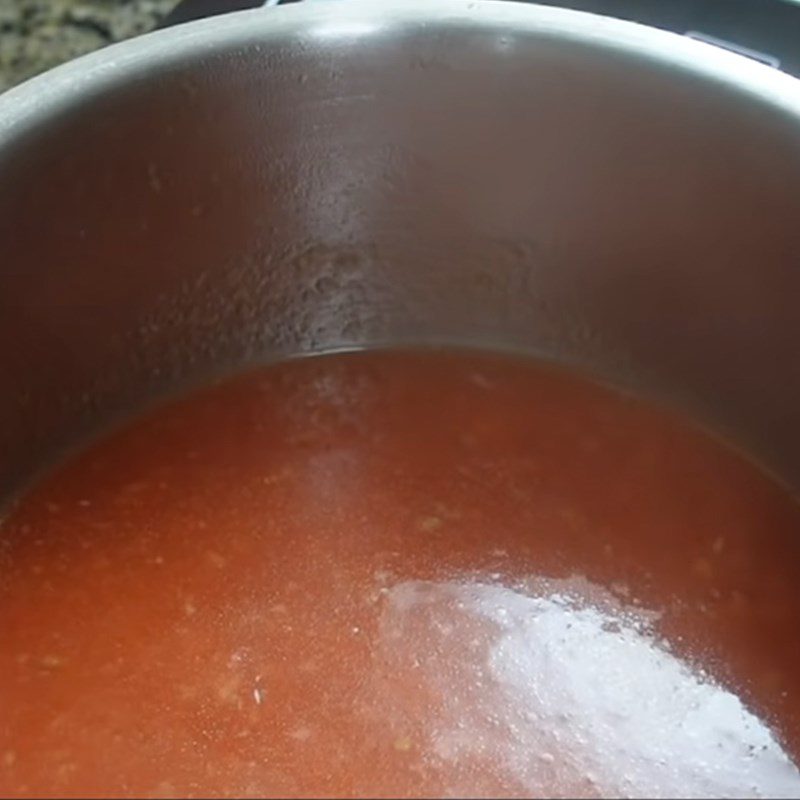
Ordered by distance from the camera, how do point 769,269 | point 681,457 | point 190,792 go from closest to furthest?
point 190,792 → point 769,269 → point 681,457

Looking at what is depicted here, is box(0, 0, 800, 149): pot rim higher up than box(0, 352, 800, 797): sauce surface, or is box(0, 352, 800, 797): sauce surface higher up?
box(0, 0, 800, 149): pot rim

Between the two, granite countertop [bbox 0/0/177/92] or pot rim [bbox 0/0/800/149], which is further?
granite countertop [bbox 0/0/177/92]

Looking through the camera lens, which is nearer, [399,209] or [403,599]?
[403,599]

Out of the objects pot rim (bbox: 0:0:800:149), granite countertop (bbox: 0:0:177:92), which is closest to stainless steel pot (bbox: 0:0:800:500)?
pot rim (bbox: 0:0:800:149)

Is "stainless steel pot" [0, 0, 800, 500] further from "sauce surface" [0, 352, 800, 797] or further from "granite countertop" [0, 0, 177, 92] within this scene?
"granite countertop" [0, 0, 177, 92]

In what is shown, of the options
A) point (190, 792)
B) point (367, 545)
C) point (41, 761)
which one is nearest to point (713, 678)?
point (367, 545)

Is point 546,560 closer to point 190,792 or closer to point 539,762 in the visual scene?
point 539,762

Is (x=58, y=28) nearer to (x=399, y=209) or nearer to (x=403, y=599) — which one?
(x=399, y=209)

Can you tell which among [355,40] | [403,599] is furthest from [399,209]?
[403,599]
